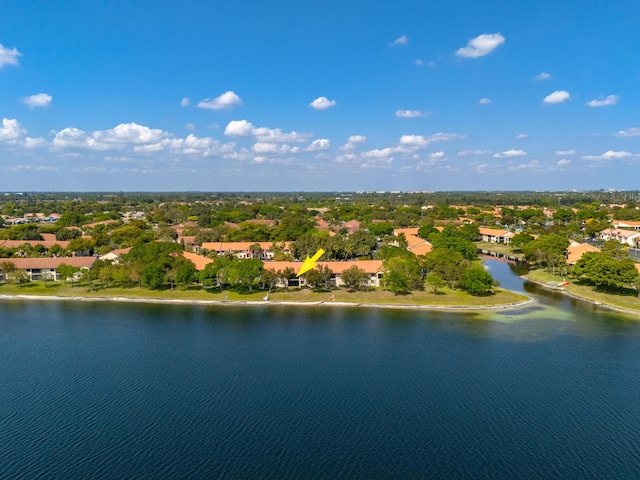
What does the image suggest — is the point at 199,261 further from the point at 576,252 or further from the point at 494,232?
the point at 494,232

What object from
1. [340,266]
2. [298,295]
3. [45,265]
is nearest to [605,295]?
[340,266]

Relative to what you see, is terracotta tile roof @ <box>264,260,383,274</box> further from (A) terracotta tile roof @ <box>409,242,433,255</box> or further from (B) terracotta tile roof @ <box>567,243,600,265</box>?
(B) terracotta tile roof @ <box>567,243,600,265</box>

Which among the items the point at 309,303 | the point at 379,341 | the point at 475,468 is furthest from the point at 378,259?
the point at 475,468

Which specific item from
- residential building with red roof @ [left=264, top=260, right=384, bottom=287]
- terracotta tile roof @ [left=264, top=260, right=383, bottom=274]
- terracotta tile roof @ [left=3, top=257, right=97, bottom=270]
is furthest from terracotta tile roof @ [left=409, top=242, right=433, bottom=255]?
terracotta tile roof @ [left=3, top=257, right=97, bottom=270]

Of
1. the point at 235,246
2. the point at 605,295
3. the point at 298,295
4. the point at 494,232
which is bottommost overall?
the point at 298,295

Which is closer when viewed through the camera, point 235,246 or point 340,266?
point 340,266

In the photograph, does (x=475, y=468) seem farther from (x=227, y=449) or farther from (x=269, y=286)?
(x=269, y=286)
